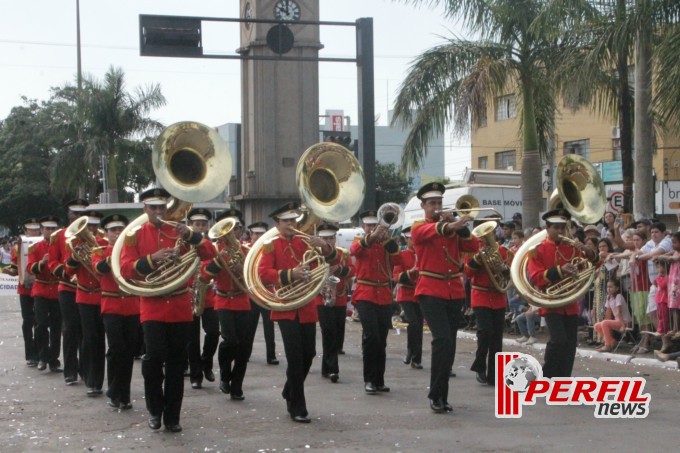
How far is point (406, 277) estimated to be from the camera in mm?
12828

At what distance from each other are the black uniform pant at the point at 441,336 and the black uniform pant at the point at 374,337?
1277 mm

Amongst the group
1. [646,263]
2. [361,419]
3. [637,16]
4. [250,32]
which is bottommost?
[361,419]

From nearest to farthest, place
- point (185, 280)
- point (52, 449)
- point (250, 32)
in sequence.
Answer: point (52, 449)
point (185, 280)
point (250, 32)

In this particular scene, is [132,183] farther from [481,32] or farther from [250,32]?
[481,32]

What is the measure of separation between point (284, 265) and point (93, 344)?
2660mm

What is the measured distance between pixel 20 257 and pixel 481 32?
938cm

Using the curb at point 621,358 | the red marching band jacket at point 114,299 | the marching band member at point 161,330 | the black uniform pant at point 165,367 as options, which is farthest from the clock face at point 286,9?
the black uniform pant at point 165,367

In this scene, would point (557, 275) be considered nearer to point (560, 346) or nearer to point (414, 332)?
point (560, 346)

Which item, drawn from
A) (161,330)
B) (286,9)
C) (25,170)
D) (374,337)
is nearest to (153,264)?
(161,330)

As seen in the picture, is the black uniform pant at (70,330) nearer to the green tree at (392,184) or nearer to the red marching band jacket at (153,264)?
the red marching band jacket at (153,264)

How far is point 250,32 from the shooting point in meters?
38.5

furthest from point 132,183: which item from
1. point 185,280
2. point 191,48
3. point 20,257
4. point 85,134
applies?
point 185,280

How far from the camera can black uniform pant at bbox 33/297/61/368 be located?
506 inches

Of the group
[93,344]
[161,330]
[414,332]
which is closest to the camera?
[161,330]
